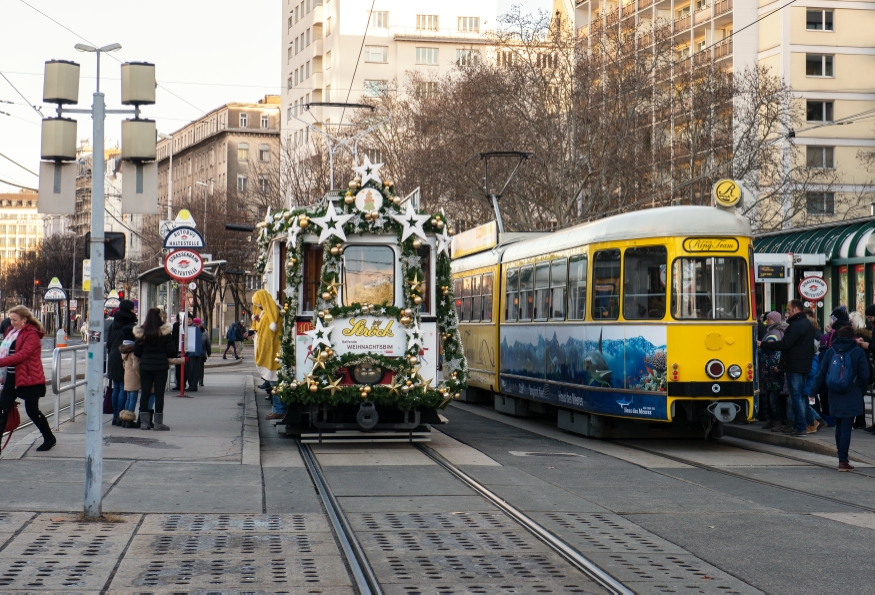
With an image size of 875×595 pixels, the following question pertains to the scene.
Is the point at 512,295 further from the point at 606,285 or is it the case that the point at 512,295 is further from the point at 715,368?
the point at 715,368

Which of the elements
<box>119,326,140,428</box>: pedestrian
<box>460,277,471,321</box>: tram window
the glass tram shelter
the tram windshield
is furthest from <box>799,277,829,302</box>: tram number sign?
<box>119,326,140,428</box>: pedestrian

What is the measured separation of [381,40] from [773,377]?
75423 millimetres

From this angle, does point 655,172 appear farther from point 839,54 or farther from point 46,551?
point 46,551

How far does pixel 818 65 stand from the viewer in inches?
2437

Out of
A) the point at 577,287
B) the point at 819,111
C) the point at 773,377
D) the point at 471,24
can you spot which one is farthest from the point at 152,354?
the point at 471,24

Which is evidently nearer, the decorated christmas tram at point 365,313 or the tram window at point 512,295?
the decorated christmas tram at point 365,313

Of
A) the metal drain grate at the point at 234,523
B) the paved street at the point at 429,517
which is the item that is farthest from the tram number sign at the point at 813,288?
the metal drain grate at the point at 234,523

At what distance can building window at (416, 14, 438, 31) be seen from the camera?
9050cm

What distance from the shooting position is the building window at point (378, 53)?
89.4 metres

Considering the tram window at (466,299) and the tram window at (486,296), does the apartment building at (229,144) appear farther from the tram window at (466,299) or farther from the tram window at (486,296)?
the tram window at (486,296)

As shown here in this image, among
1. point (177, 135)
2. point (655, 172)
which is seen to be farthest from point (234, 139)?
point (655, 172)

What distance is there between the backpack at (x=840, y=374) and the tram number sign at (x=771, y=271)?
31.7 ft

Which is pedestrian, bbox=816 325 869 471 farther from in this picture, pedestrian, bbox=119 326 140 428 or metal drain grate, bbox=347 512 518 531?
pedestrian, bbox=119 326 140 428

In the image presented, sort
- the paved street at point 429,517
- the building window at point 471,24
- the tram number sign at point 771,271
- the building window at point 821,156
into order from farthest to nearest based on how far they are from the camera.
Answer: the building window at point 471,24 < the building window at point 821,156 < the tram number sign at point 771,271 < the paved street at point 429,517
